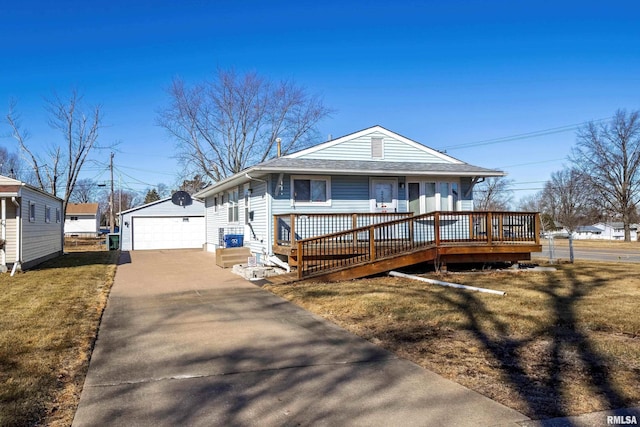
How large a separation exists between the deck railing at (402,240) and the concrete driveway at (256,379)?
A: 4330 mm

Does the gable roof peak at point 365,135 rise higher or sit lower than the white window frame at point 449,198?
higher

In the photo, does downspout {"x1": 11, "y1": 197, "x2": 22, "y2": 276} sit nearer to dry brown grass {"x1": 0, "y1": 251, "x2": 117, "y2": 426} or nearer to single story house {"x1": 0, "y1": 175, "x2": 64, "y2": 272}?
single story house {"x1": 0, "y1": 175, "x2": 64, "y2": 272}

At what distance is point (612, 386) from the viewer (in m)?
4.32

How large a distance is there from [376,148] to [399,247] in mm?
4711

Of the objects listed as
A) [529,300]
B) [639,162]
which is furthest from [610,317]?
[639,162]

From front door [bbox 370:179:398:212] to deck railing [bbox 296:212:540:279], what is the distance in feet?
3.97

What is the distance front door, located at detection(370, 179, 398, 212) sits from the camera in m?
15.4

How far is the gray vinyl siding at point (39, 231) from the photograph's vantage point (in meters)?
15.5

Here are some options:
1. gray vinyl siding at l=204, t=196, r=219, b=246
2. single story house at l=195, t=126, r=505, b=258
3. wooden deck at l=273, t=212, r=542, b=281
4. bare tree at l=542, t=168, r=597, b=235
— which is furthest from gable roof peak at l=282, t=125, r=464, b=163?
bare tree at l=542, t=168, r=597, b=235

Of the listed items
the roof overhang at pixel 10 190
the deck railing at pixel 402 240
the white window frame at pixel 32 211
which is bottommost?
the deck railing at pixel 402 240

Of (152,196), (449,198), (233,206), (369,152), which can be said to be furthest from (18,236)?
(152,196)

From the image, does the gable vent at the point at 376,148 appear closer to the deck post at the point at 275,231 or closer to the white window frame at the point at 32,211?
the deck post at the point at 275,231

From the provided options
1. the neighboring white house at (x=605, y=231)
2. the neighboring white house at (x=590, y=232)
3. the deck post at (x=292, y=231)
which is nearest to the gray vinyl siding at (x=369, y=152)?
the deck post at (x=292, y=231)

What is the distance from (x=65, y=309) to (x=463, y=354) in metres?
6.76
